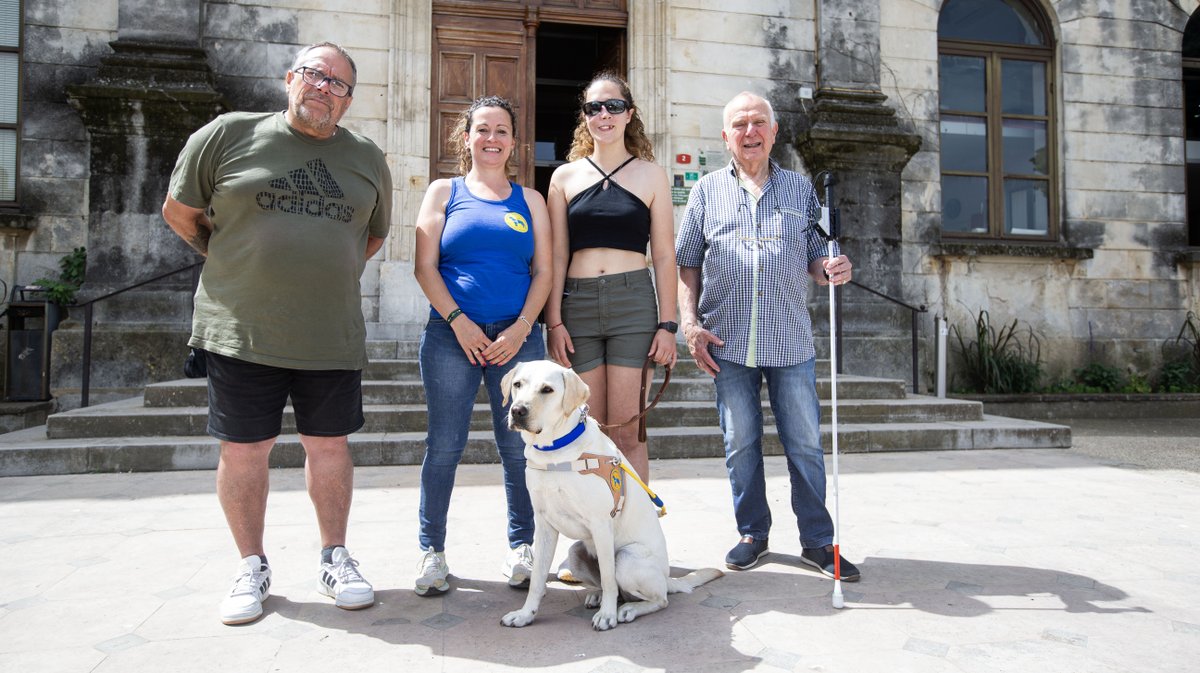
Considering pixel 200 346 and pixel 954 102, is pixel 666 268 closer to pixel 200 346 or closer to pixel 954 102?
pixel 200 346

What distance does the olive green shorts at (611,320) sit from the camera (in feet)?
9.96

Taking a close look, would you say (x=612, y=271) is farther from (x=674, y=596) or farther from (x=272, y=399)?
(x=272, y=399)

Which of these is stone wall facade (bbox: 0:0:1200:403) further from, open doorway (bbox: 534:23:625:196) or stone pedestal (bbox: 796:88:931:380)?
open doorway (bbox: 534:23:625:196)

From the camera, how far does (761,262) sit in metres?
3.23

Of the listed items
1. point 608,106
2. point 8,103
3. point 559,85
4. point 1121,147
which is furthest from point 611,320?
point 1121,147

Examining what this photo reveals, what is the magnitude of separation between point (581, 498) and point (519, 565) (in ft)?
1.99

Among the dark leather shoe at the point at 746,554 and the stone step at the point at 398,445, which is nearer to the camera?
the dark leather shoe at the point at 746,554

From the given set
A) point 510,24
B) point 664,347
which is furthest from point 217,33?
point 664,347

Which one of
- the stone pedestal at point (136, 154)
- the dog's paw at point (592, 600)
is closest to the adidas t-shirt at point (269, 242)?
the dog's paw at point (592, 600)

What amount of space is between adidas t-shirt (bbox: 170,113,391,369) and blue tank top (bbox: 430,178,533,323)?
405 mm

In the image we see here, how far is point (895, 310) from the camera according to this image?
862cm

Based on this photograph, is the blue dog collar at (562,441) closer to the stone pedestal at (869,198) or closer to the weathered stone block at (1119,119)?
the stone pedestal at (869,198)

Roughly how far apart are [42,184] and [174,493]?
15.9ft

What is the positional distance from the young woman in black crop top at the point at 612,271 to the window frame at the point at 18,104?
726 cm
